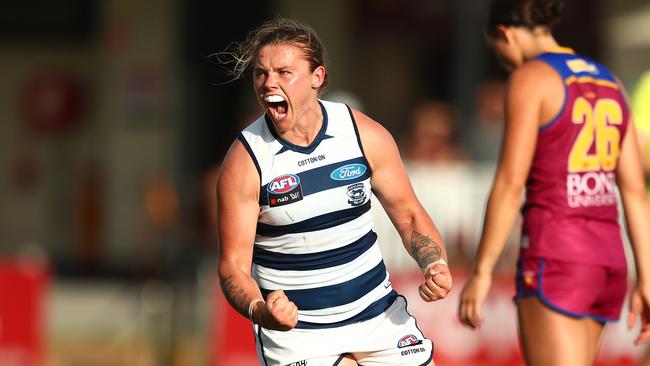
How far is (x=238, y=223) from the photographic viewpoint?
210 inches

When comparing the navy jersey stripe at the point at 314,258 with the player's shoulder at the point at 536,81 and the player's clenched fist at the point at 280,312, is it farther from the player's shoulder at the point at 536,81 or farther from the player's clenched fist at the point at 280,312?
the player's shoulder at the point at 536,81

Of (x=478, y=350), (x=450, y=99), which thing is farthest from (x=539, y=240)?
(x=450, y=99)

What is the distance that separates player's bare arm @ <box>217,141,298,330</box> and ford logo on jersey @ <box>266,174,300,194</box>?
0.06m

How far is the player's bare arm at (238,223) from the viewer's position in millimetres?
5320

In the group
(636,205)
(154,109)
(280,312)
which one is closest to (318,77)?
(280,312)

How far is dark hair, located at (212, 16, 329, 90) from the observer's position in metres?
5.40

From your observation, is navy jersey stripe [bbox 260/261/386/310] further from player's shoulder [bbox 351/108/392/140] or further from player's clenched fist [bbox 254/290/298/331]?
player's shoulder [bbox 351/108/392/140]

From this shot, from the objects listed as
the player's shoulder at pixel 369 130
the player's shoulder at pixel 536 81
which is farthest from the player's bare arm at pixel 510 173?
the player's shoulder at pixel 369 130

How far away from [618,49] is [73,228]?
323 inches

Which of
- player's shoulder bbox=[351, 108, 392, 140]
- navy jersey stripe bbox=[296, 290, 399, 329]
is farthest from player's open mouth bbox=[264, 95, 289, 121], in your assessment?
navy jersey stripe bbox=[296, 290, 399, 329]

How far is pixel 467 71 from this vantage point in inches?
601

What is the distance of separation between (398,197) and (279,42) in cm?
79

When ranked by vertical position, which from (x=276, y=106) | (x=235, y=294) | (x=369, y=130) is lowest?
(x=235, y=294)

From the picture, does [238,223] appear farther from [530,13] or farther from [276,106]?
[530,13]
